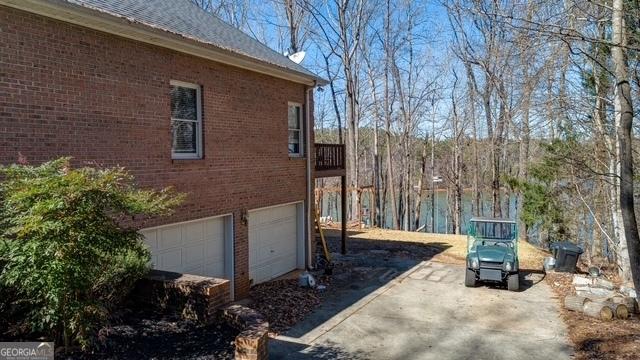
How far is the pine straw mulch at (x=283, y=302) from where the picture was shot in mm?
9593

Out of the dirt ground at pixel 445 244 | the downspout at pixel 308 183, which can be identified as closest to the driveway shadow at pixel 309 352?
the downspout at pixel 308 183

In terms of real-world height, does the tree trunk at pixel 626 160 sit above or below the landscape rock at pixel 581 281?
above

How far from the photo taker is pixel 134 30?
8070 mm

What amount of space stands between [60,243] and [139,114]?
167 inches

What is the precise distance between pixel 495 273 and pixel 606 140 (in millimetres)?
5331

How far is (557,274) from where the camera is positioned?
13836 millimetres

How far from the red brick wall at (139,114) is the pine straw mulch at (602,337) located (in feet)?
24.3

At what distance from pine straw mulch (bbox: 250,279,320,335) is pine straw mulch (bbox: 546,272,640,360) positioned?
5.31 meters

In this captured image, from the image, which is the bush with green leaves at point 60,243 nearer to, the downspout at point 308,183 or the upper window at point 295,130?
the upper window at point 295,130

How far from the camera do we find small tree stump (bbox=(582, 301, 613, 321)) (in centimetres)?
974

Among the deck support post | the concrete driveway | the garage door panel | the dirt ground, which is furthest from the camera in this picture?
the deck support post

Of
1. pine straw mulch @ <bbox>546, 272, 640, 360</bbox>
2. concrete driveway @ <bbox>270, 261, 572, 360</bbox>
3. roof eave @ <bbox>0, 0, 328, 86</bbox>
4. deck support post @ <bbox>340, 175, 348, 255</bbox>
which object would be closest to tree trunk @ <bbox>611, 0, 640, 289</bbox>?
pine straw mulch @ <bbox>546, 272, 640, 360</bbox>

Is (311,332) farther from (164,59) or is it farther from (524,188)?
(524,188)

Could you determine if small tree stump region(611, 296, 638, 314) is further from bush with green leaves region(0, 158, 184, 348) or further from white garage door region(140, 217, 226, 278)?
bush with green leaves region(0, 158, 184, 348)
